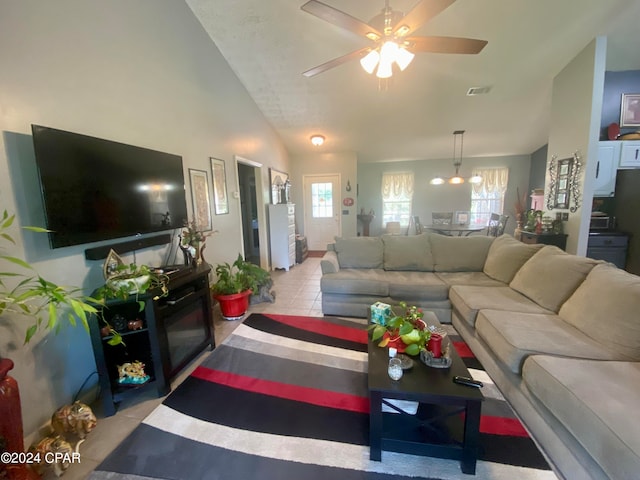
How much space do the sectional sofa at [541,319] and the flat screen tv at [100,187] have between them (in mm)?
1856

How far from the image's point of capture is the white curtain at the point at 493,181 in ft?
22.8

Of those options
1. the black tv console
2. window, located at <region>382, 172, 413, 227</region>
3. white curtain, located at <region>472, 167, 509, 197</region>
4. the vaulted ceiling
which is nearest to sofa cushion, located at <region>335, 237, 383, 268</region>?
the black tv console

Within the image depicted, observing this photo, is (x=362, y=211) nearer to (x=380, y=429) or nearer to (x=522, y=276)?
(x=522, y=276)

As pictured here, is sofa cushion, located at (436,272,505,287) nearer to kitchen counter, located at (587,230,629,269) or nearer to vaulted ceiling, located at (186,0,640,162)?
kitchen counter, located at (587,230,629,269)

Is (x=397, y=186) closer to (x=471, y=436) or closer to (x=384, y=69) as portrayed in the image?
(x=384, y=69)

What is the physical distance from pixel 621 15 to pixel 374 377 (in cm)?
433

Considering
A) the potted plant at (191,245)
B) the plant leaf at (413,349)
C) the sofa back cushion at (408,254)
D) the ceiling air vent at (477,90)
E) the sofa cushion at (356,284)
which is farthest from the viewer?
the ceiling air vent at (477,90)

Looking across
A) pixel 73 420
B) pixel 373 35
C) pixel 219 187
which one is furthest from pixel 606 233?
pixel 73 420

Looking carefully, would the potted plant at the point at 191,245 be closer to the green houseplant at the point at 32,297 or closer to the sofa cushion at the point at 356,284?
the green houseplant at the point at 32,297

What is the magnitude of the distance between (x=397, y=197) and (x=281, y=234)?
405 centimetres

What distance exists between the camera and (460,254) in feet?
10.5

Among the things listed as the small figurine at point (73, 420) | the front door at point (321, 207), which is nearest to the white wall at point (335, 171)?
the front door at point (321, 207)

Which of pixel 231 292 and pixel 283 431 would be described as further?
pixel 231 292

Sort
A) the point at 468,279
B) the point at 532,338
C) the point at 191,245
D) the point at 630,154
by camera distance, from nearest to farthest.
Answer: the point at 532,338, the point at 191,245, the point at 468,279, the point at 630,154
